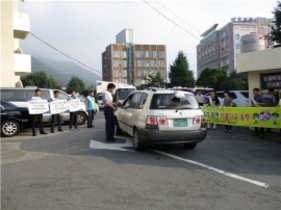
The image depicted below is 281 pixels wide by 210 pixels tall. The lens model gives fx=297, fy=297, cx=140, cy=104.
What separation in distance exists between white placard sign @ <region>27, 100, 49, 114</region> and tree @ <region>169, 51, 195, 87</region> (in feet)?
159

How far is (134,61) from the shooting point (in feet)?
382

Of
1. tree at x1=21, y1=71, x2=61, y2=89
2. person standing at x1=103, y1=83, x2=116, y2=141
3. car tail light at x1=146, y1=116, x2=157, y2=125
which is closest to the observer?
car tail light at x1=146, y1=116, x2=157, y2=125

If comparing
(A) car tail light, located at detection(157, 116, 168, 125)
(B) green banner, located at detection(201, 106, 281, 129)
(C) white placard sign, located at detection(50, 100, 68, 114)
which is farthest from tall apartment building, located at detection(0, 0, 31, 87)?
(A) car tail light, located at detection(157, 116, 168, 125)

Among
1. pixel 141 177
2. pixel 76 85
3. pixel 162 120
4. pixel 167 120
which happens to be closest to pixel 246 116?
pixel 167 120

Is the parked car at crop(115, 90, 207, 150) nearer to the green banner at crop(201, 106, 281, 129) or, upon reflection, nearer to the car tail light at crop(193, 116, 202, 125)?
the car tail light at crop(193, 116, 202, 125)

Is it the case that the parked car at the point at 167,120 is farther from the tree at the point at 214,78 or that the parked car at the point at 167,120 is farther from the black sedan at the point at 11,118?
the tree at the point at 214,78

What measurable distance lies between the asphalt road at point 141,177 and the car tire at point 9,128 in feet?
6.87

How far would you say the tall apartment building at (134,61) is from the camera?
116m

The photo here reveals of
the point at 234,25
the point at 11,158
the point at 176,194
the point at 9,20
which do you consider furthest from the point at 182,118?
the point at 234,25

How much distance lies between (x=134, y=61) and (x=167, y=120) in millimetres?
110550

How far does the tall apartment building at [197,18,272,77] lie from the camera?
109 meters

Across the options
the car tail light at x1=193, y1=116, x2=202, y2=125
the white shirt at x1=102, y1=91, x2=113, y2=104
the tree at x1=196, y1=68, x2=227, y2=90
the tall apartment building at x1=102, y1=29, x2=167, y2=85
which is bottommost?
the car tail light at x1=193, y1=116, x2=202, y2=125

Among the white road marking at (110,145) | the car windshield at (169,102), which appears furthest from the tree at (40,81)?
Result: the car windshield at (169,102)

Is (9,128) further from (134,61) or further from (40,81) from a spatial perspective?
(134,61)
